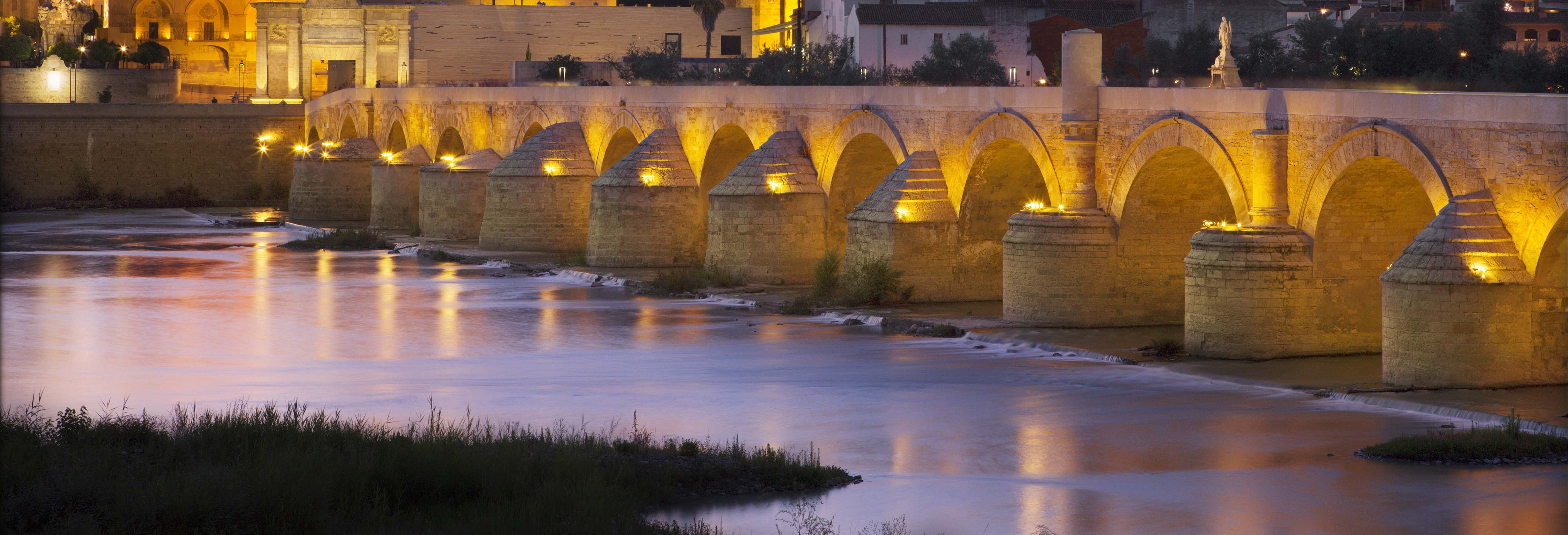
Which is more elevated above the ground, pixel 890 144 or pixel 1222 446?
pixel 890 144

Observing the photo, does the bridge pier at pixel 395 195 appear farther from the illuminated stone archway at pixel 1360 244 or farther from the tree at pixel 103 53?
the illuminated stone archway at pixel 1360 244

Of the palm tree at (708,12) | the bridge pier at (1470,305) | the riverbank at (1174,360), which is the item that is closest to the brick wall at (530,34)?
the palm tree at (708,12)

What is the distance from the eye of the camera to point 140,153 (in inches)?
2281

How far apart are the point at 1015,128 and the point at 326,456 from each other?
14185 mm

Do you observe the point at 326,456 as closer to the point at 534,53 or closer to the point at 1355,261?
the point at 1355,261

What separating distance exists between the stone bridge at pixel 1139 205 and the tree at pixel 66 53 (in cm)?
3626

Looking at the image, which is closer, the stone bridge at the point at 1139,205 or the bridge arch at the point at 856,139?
the stone bridge at the point at 1139,205

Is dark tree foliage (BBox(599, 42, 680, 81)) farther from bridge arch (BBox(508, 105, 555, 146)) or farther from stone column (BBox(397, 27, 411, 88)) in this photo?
bridge arch (BBox(508, 105, 555, 146))

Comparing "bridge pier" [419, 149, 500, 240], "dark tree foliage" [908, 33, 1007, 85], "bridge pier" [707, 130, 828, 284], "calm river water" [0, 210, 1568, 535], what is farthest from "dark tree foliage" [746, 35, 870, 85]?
"calm river water" [0, 210, 1568, 535]

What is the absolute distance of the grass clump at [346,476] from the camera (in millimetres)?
12031

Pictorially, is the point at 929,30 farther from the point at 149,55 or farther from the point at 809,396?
the point at 809,396

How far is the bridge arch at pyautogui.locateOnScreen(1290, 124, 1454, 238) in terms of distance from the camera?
59.6 ft

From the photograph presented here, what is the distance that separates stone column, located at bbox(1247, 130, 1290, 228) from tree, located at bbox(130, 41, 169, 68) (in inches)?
2316

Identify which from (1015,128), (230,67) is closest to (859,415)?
(1015,128)
